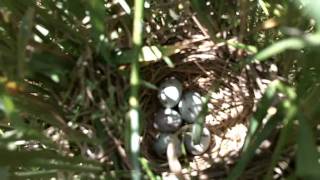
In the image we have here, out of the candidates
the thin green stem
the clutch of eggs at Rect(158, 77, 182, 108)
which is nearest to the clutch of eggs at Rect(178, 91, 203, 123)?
the clutch of eggs at Rect(158, 77, 182, 108)

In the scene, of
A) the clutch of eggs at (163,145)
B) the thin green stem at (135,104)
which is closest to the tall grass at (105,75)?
the thin green stem at (135,104)

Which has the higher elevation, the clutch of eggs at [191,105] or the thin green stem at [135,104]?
the clutch of eggs at [191,105]

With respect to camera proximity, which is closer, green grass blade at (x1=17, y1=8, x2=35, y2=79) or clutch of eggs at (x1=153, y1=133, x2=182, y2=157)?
green grass blade at (x1=17, y1=8, x2=35, y2=79)

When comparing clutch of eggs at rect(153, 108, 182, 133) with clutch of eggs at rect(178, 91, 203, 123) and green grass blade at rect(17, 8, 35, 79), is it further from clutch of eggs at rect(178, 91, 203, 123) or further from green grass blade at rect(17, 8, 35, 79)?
green grass blade at rect(17, 8, 35, 79)

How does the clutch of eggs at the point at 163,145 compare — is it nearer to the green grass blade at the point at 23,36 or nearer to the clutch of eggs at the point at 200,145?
the clutch of eggs at the point at 200,145

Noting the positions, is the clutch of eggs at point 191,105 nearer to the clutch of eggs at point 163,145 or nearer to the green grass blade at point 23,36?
the clutch of eggs at point 163,145

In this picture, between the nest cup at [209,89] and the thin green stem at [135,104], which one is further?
the nest cup at [209,89]

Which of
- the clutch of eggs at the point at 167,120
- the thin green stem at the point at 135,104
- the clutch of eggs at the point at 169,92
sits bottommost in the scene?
the thin green stem at the point at 135,104

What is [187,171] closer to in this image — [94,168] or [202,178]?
[202,178]
